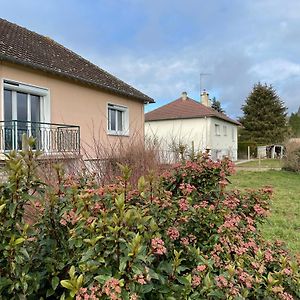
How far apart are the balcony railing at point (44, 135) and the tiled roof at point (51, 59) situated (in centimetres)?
203

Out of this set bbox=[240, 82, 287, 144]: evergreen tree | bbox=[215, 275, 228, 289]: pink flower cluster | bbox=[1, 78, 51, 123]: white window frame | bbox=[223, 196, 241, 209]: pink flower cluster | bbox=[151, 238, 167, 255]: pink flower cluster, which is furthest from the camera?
bbox=[240, 82, 287, 144]: evergreen tree

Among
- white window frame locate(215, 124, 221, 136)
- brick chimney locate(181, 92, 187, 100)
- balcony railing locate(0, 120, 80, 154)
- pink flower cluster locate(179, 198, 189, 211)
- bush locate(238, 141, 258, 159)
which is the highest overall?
brick chimney locate(181, 92, 187, 100)

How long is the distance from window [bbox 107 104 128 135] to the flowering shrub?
1445 centimetres

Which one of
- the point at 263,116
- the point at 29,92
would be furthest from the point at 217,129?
the point at 29,92

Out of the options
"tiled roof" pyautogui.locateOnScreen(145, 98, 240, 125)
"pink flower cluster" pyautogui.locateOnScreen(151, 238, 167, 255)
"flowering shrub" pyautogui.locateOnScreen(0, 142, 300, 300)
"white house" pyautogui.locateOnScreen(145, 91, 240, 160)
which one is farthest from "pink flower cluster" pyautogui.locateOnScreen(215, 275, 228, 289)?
"tiled roof" pyautogui.locateOnScreen(145, 98, 240, 125)

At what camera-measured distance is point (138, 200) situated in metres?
2.41

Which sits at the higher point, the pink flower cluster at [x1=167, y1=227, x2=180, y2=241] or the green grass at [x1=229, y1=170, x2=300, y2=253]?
the pink flower cluster at [x1=167, y1=227, x2=180, y2=241]

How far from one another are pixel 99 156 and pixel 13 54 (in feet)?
19.3

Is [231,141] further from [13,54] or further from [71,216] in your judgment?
[71,216]

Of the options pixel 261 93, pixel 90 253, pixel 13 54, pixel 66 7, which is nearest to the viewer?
pixel 90 253

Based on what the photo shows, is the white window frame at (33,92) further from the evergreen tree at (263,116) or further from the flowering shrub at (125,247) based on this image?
the evergreen tree at (263,116)

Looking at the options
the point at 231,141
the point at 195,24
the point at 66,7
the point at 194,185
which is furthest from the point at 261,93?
the point at 194,185

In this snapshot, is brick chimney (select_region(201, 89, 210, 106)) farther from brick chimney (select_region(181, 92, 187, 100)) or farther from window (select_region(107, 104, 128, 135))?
window (select_region(107, 104, 128, 135))

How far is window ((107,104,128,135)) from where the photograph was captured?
17188 millimetres
